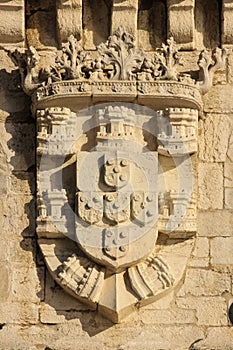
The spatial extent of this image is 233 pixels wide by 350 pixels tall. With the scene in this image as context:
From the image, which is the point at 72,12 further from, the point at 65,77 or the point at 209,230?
the point at 209,230

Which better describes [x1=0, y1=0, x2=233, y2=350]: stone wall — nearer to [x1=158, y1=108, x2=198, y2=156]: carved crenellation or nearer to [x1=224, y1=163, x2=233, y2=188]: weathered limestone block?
[x1=224, y1=163, x2=233, y2=188]: weathered limestone block

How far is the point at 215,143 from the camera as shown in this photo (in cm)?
1488

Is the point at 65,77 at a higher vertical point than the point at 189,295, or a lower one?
higher

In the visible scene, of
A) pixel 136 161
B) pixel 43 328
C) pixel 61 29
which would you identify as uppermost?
pixel 61 29

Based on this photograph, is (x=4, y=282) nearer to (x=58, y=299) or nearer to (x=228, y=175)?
(x=58, y=299)

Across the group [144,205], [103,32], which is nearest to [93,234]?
[144,205]

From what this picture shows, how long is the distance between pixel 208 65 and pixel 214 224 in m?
1.05

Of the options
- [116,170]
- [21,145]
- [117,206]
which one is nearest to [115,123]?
[116,170]

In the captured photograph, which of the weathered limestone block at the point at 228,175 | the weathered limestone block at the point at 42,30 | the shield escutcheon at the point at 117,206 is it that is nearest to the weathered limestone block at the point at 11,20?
the weathered limestone block at the point at 42,30

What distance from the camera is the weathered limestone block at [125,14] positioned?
→ 49.1 ft

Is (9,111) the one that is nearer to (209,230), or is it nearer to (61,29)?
(61,29)

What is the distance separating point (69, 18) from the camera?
14977 millimetres

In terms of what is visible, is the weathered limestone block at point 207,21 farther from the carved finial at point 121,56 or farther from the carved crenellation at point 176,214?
the carved crenellation at point 176,214

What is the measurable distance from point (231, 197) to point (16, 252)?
1463 mm
